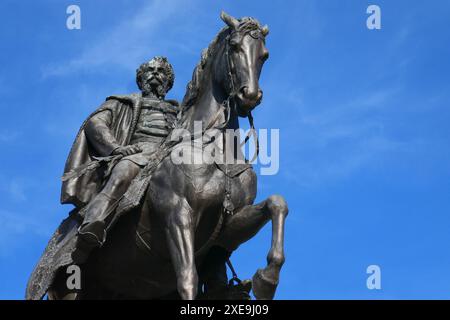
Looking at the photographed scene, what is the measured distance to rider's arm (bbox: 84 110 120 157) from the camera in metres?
14.2

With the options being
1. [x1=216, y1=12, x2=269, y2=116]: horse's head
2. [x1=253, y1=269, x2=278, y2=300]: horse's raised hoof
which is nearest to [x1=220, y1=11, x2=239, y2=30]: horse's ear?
[x1=216, y1=12, x2=269, y2=116]: horse's head

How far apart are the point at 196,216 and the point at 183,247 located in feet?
1.70

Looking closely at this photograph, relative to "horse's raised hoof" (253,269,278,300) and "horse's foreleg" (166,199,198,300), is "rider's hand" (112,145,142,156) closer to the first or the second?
"horse's foreleg" (166,199,198,300)

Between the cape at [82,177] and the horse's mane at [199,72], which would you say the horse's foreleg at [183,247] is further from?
the horse's mane at [199,72]

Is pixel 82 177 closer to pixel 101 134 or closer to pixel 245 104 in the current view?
pixel 101 134

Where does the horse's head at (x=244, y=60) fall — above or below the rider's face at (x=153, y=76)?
below

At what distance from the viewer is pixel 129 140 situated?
47.7 feet

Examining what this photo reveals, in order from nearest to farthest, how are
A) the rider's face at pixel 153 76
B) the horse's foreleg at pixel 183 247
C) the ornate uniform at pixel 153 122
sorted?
1. the horse's foreleg at pixel 183 247
2. the ornate uniform at pixel 153 122
3. the rider's face at pixel 153 76

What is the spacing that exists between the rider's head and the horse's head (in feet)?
6.82

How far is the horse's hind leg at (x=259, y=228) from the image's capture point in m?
11.6

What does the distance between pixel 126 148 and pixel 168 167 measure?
1.23 metres

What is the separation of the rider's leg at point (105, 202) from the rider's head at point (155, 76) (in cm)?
193

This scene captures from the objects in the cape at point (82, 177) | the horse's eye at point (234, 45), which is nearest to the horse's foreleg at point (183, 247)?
the cape at point (82, 177)
